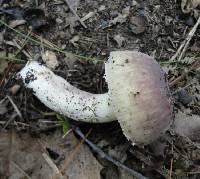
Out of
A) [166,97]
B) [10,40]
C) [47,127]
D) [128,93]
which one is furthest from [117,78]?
[10,40]

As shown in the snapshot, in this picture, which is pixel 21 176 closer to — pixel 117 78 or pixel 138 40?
pixel 117 78

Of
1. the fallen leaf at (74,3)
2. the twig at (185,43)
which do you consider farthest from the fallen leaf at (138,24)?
the fallen leaf at (74,3)

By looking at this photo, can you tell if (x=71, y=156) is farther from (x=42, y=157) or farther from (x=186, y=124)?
(x=186, y=124)

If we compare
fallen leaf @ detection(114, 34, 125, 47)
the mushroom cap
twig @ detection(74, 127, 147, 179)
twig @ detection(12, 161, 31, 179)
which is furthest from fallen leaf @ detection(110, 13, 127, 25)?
twig @ detection(12, 161, 31, 179)

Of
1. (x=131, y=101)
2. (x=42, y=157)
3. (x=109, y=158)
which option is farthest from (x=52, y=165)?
(x=131, y=101)

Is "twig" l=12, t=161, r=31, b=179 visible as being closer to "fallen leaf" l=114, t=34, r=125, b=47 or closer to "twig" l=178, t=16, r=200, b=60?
"fallen leaf" l=114, t=34, r=125, b=47

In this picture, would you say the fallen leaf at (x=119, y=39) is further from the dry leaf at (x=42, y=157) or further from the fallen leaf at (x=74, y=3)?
the dry leaf at (x=42, y=157)
